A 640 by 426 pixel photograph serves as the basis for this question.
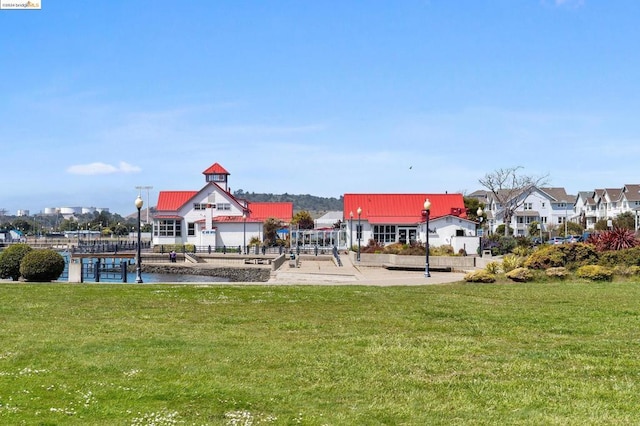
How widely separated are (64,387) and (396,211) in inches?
2410

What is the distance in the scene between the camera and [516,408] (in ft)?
26.9

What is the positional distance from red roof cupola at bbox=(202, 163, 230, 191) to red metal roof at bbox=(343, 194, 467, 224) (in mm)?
19318

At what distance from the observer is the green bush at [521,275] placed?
26.2 metres

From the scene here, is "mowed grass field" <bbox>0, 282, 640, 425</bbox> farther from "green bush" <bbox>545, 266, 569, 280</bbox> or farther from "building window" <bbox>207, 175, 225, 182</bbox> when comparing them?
"building window" <bbox>207, 175, 225, 182</bbox>

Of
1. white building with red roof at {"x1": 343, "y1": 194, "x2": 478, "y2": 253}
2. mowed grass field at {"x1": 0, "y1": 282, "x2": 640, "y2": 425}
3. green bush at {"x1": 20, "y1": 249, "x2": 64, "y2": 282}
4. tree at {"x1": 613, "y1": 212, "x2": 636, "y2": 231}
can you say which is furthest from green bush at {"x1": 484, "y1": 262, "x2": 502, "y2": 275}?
tree at {"x1": 613, "y1": 212, "x2": 636, "y2": 231}

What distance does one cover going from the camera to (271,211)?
82625 millimetres

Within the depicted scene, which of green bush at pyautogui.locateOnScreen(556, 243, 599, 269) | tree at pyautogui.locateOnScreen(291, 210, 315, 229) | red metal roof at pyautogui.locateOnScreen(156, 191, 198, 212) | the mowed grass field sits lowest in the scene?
the mowed grass field

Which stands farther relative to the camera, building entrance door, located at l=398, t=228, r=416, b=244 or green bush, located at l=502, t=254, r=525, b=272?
building entrance door, located at l=398, t=228, r=416, b=244

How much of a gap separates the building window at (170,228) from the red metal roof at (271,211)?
30.0ft

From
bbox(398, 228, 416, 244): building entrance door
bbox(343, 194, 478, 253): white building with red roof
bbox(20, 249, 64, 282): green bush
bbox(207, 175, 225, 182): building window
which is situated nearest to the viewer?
bbox(20, 249, 64, 282): green bush

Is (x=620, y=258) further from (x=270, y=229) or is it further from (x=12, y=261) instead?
(x=270, y=229)

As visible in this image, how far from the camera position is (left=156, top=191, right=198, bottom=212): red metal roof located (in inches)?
3088

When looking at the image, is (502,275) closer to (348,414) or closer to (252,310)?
(252,310)

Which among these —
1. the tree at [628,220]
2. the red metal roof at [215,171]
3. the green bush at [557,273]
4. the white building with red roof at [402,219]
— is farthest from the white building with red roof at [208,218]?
the green bush at [557,273]
